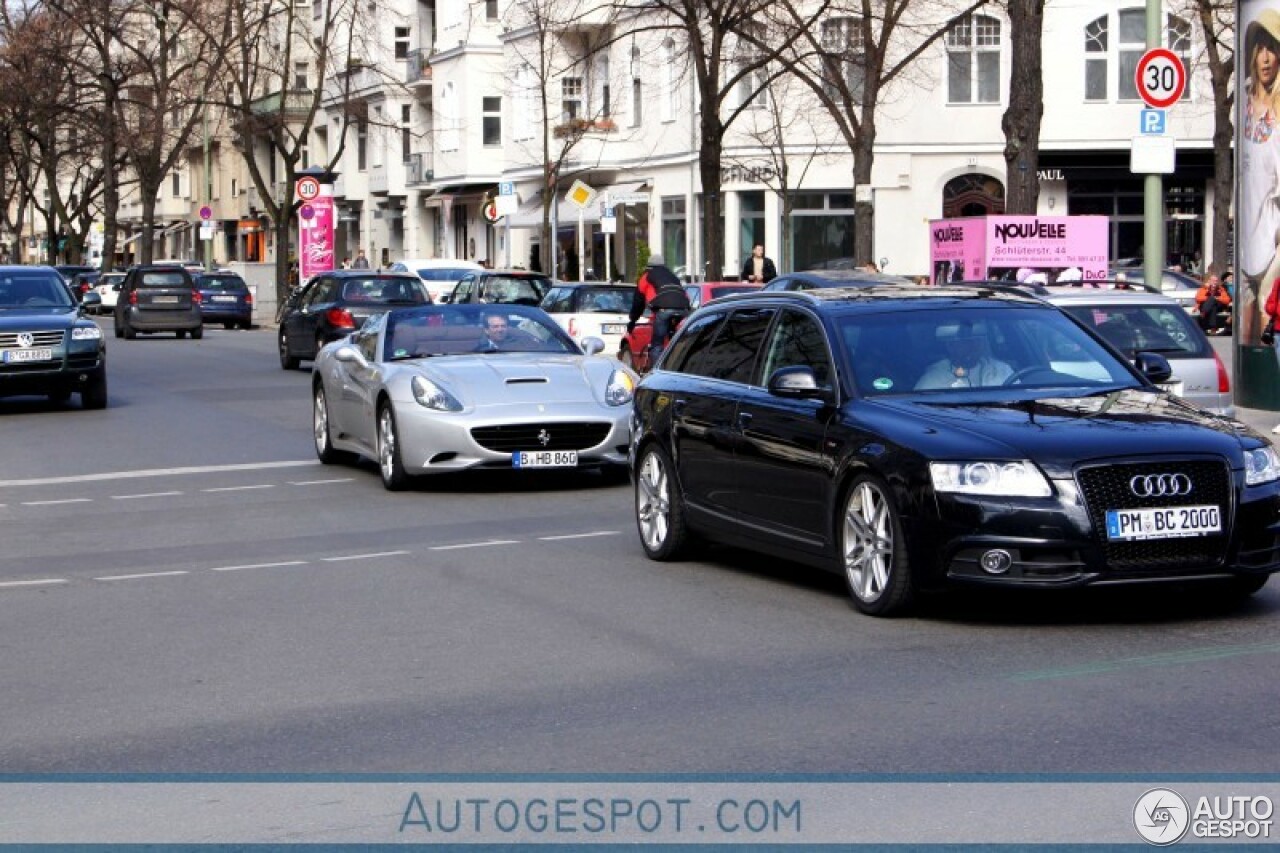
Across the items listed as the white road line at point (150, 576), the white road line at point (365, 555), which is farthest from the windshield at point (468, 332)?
the white road line at point (150, 576)

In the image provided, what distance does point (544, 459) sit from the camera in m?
15.8

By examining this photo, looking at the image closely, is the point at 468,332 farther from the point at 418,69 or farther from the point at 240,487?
the point at 418,69

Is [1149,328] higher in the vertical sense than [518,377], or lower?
higher

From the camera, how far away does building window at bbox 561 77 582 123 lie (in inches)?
2371

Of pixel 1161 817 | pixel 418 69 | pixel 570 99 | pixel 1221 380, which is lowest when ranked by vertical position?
pixel 1161 817

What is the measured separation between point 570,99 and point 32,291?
3586cm

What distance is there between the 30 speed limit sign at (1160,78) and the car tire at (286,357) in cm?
1783

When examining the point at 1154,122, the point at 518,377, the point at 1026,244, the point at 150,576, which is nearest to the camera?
the point at 150,576

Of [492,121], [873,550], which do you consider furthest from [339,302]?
[492,121]

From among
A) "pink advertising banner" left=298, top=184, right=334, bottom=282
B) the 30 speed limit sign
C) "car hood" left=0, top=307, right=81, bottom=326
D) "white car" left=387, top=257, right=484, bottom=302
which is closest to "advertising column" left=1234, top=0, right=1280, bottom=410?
the 30 speed limit sign

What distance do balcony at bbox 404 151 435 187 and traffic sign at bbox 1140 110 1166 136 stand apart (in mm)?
50113

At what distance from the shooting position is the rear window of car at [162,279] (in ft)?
168

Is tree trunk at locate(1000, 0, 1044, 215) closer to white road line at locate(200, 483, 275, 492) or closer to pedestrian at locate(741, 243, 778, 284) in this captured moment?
white road line at locate(200, 483, 275, 492)

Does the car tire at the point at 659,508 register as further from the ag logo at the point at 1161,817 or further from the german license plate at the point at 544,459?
the ag logo at the point at 1161,817
